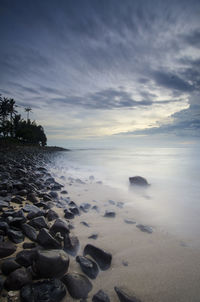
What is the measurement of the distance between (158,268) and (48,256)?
5.16 ft

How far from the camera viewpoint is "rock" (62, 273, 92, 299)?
163 cm

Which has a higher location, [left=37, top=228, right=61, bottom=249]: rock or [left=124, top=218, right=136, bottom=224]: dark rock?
[left=37, top=228, right=61, bottom=249]: rock

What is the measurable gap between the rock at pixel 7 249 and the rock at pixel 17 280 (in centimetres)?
40

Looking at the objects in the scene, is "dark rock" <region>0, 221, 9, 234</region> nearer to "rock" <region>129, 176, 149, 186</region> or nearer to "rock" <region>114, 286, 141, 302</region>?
"rock" <region>114, 286, 141, 302</region>

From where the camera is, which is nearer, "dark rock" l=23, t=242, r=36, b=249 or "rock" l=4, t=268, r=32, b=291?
"rock" l=4, t=268, r=32, b=291

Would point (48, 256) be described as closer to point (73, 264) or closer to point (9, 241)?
point (73, 264)

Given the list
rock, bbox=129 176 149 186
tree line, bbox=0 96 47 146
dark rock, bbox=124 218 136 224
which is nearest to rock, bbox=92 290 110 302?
dark rock, bbox=124 218 136 224

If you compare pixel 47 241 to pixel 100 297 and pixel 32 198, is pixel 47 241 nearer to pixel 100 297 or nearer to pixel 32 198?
pixel 100 297

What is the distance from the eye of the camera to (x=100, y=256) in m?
2.20

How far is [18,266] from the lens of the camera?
1714 mm

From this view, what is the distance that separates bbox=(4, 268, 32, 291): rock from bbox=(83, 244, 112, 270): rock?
0.91 metres

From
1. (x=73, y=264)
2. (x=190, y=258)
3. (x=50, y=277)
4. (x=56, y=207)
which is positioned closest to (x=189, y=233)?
(x=190, y=258)

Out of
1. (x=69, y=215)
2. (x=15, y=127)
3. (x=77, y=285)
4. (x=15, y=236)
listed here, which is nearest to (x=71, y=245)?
(x=77, y=285)

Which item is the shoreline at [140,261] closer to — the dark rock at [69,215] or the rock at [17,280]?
the dark rock at [69,215]
